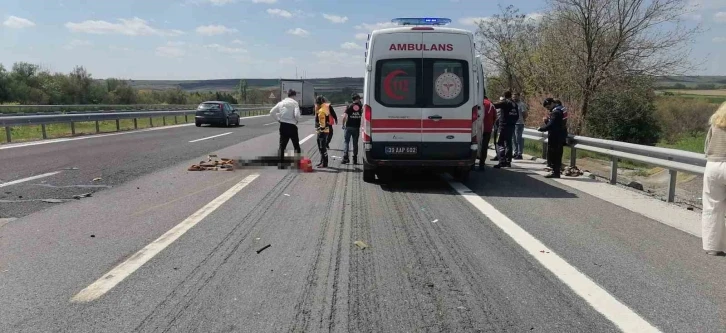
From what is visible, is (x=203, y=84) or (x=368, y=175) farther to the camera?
(x=203, y=84)

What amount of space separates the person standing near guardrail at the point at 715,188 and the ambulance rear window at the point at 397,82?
5.16m

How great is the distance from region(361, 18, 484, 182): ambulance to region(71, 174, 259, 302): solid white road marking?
3.24 meters

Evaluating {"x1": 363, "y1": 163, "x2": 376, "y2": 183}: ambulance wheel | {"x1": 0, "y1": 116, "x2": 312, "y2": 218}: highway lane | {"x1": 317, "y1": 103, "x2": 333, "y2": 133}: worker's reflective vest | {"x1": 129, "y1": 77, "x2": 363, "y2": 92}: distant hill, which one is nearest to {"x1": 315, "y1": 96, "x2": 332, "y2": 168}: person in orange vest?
{"x1": 317, "y1": 103, "x2": 333, "y2": 133}: worker's reflective vest

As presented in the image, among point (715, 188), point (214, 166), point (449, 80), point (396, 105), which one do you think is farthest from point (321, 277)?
point (214, 166)

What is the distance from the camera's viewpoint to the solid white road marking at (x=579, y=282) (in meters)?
4.08

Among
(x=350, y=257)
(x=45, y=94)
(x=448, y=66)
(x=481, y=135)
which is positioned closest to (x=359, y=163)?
(x=481, y=135)

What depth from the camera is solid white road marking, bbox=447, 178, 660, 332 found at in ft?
13.4

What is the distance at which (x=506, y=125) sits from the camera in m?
13.4

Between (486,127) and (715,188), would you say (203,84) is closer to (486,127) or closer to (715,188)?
(486,127)

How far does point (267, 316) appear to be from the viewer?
4121 millimetres

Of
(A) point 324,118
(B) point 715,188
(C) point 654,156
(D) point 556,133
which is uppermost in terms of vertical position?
(A) point 324,118

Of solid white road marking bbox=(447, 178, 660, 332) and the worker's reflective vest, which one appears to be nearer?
solid white road marking bbox=(447, 178, 660, 332)

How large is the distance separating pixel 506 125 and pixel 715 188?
767 centimetres

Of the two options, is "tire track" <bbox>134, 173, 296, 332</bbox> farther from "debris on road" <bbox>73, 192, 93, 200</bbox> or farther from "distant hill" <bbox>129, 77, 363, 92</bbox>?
"distant hill" <bbox>129, 77, 363, 92</bbox>
